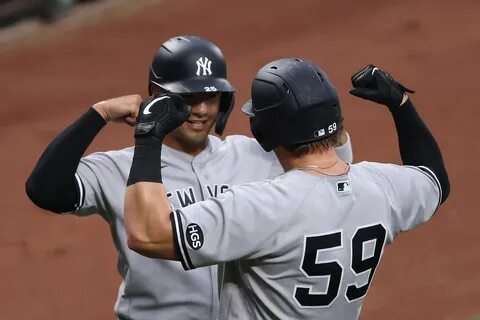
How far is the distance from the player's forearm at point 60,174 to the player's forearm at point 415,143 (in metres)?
1.15

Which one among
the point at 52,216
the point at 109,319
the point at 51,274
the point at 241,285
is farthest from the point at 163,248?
the point at 52,216

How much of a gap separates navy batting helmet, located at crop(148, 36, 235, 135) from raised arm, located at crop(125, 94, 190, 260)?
2.85 feet

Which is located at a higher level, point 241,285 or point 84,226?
point 241,285

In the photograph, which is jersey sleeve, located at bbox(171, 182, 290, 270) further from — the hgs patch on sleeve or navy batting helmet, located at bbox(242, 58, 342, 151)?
navy batting helmet, located at bbox(242, 58, 342, 151)

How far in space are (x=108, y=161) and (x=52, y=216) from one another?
3.61m

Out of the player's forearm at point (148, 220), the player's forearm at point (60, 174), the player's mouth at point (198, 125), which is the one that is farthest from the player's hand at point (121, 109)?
the player's forearm at point (148, 220)

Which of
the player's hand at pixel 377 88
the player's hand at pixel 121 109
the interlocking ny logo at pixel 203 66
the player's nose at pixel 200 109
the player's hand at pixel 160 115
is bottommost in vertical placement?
the player's nose at pixel 200 109

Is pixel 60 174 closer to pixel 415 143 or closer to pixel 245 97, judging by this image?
pixel 415 143

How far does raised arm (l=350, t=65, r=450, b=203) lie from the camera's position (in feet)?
13.0

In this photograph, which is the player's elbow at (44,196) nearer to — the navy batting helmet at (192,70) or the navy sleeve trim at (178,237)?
the navy batting helmet at (192,70)

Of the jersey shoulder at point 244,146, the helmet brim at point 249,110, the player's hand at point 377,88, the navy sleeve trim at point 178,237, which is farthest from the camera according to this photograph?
the jersey shoulder at point 244,146

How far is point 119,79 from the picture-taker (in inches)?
389

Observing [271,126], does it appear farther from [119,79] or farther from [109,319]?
[119,79]

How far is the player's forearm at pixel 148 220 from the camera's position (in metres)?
3.36
